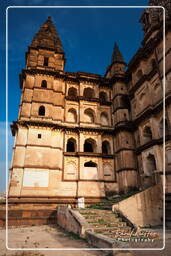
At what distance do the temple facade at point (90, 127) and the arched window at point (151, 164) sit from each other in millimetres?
47

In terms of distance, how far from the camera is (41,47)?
25531mm

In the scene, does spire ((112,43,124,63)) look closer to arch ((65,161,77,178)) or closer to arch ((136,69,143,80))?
arch ((136,69,143,80))

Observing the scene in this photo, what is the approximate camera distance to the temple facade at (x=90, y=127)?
703 inches

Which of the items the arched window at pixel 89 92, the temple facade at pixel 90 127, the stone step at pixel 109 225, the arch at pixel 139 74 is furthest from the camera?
the arched window at pixel 89 92

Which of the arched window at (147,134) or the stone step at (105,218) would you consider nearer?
the stone step at (105,218)

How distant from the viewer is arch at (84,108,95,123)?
77.6 ft

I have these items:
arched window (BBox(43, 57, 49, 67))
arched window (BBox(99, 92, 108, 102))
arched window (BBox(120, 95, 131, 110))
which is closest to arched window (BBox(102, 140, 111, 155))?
arched window (BBox(120, 95, 131, 110))

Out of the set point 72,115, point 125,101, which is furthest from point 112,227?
point 125,101

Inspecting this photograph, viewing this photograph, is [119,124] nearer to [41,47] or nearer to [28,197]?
[28,197]

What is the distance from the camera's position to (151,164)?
18.5 meters

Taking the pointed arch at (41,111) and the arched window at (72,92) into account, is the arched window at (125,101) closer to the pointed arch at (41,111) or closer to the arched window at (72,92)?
the arched window at (72,92)

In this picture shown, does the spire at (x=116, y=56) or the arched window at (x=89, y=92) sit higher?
the spire at (x=116, y=56)

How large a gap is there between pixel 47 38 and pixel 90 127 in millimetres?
15378

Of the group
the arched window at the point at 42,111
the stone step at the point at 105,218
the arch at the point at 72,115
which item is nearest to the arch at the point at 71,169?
the arch at the point at 72,115
